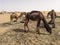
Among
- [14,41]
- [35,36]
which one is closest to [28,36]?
[35,36]

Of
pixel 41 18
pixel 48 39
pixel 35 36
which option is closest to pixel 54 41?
pixel 48 39

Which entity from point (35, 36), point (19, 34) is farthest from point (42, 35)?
point (19, 34)

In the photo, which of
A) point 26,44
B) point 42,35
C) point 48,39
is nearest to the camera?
point 26,44

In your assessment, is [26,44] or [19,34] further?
[19,34]

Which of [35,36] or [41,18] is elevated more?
[41,18]

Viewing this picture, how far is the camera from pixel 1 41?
1068 centimetres

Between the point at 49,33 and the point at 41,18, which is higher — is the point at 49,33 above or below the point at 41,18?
below

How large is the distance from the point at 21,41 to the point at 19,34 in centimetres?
154

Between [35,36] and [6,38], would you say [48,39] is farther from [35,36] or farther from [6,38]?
[6,38]

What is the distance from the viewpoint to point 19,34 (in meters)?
12.1

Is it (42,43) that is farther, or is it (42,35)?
(42,35)

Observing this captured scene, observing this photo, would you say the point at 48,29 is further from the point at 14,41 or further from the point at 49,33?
the point at 14,41

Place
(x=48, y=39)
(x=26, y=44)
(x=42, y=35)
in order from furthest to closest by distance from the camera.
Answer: (x=42, y=35)
(x=48, y=39)
(x=26, y=44)

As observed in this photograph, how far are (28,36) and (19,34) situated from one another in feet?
2.53
